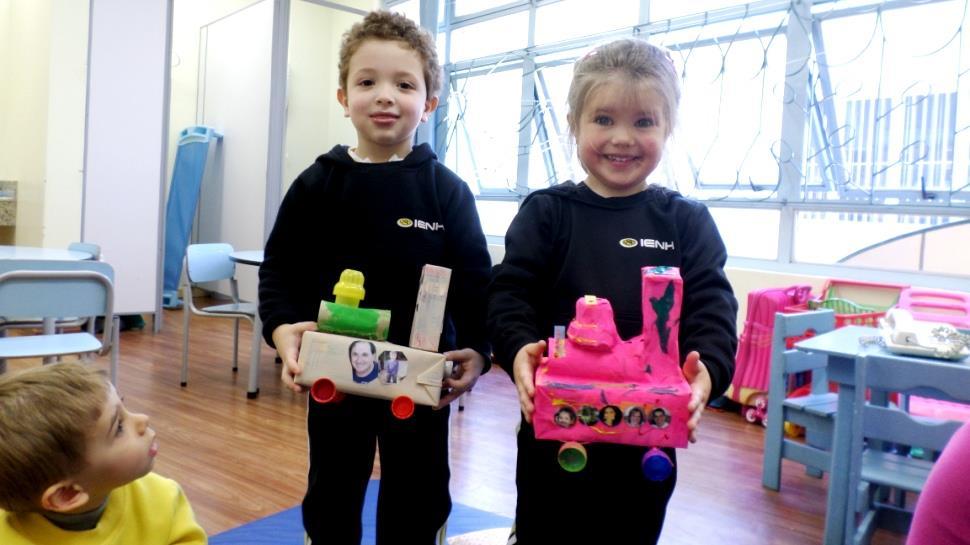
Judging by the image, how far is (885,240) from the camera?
328 centimetres

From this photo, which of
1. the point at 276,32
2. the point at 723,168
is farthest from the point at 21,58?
the point at 723,168

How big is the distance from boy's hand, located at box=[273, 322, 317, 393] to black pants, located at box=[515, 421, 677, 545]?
1.07ft

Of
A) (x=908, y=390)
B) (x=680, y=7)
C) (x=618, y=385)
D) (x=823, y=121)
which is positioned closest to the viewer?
(x=618, y=385)

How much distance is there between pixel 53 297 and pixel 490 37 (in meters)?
3.52

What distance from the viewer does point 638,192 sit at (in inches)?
37.4

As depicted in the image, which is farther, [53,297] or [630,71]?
[53,297]

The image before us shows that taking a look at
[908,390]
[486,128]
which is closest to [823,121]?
[908,390]

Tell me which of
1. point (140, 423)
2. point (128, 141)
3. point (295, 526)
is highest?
point (128, 141)

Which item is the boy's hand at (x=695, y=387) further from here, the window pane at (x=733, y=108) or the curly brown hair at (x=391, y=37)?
the window pane at (x=733, y=108)

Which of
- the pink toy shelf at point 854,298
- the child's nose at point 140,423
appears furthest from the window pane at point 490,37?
the child's nose at point 140,423

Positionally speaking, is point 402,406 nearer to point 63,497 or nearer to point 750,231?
point 63,497

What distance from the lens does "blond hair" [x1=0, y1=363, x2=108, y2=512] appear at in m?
0.87

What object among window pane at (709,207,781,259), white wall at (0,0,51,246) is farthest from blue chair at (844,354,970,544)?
white wall at (0,0,51,246)

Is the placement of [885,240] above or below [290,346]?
above
